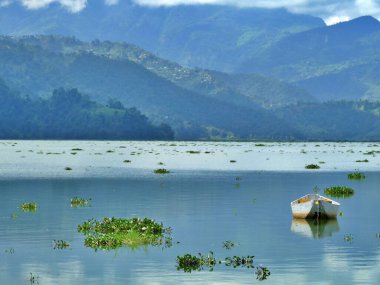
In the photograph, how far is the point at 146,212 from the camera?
66.2 meters

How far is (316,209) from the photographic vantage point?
62.3 metres

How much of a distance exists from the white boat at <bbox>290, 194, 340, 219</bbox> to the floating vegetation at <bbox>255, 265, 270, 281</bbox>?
71.2 feet

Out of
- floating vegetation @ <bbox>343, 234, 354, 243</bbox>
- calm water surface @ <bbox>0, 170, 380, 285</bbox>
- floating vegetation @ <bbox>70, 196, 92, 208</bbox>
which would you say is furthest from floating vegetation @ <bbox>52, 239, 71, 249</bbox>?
floating vegetation @ <bbox>70, 196, 92, 208</bbox>

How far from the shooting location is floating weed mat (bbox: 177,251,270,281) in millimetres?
40938

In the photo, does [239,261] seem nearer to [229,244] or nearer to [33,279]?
[229,244]

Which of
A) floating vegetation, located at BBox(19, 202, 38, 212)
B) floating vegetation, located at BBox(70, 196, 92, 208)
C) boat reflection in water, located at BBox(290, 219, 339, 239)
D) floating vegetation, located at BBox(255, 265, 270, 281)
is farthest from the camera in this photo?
floating vegetation, located at BBox(70, 196, 92, 208)

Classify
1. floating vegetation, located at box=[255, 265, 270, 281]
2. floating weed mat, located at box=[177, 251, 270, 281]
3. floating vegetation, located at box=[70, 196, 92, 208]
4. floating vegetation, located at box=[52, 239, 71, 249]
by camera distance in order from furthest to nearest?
1. floating vegetation, located at box=[70, 196, 92, 208]
2. floating vegetation, located at box=[52, 239, 71, 249]
3. floating weed mat, located at box=[177, 251, 270, 281]
4. floating vegetation, located at box=[255, 265, 270, 281]

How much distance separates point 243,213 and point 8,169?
244ft

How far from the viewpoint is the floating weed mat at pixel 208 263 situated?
40.9 meters

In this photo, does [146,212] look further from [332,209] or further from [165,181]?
[165,181]

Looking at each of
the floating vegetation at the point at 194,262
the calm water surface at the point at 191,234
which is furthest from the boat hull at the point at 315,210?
the floating vegetation at the point at 194,262

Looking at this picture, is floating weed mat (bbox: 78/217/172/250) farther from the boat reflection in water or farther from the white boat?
the white boat

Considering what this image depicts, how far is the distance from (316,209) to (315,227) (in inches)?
163

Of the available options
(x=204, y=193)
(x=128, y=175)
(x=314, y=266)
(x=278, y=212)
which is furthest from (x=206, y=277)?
(x=128, y=175)
